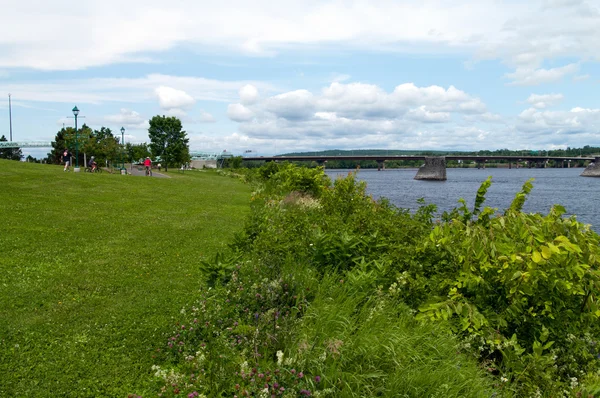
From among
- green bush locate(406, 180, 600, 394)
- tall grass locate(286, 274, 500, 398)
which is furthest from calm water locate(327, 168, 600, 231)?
tall grass locate(286, 274, 500, 398)

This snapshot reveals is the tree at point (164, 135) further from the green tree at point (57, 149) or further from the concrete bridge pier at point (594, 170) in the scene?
the concrete bridge pier at point (594, 170)

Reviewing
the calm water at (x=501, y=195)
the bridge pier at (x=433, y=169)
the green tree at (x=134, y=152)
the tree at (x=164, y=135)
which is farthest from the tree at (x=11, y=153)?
the bridge pier at (x=433, y=169)

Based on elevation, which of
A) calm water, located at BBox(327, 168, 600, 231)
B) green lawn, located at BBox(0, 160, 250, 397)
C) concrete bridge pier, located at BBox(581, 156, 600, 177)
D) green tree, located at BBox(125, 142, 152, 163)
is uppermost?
green tree, located at BBox(125, 142, 152, 163)

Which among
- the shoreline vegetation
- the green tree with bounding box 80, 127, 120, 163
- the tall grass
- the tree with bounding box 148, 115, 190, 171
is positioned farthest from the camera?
the tree with bounding box 148, 115, 190, 171

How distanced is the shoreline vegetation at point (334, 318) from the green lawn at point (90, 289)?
3cm

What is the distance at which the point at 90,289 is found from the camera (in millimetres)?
7305

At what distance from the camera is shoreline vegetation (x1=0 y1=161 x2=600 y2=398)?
175 inches

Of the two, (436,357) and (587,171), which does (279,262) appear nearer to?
(436,357)

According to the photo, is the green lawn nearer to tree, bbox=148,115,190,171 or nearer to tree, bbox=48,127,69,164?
tree, bbox=148,115,190,171

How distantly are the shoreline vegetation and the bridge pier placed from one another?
83.6 meters

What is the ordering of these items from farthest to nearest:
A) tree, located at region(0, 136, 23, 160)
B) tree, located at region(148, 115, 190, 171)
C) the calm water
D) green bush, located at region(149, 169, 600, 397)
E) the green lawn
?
1. tree, located at region(0, 136, 23, 160)
2. tree, located at region(148, 115, 190, 171)
3. the calm water
4. the green lawn
5. green bush, located at region(149, 169, 600, 397)

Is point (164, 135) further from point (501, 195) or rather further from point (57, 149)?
point (501, 195)

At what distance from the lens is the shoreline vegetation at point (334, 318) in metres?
4.46

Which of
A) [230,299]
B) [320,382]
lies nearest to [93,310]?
[230,299]
